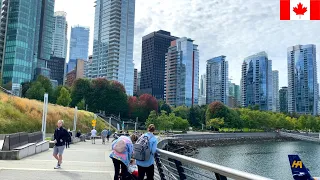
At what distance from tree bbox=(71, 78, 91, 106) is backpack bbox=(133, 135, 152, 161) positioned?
91.7m

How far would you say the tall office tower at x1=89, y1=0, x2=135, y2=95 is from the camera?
172 metres

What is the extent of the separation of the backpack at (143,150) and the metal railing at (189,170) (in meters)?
0.47

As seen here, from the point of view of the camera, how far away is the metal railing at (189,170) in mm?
4016

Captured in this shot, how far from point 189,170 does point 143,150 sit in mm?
1308

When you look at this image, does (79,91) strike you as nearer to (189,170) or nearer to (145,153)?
(145,153)

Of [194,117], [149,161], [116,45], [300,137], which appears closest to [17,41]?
[194,117]

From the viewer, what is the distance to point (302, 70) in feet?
651

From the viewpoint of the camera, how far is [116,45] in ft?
579

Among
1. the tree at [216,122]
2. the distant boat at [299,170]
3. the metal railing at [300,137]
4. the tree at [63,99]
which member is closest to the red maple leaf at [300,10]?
the distant boat at [299,170]

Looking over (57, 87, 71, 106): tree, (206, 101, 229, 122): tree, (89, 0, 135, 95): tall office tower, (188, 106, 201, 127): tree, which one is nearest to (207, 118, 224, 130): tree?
(206, 101, 229, 122): tree

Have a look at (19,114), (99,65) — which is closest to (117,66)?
(99,65)

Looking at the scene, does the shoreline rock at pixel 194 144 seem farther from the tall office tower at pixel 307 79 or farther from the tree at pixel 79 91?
the tall office tower at pixel 307 79

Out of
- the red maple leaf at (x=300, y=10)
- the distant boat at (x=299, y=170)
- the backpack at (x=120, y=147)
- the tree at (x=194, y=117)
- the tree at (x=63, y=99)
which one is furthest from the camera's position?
the tree at (x=194, y=117)

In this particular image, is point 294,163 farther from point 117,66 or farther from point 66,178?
point 117,66
